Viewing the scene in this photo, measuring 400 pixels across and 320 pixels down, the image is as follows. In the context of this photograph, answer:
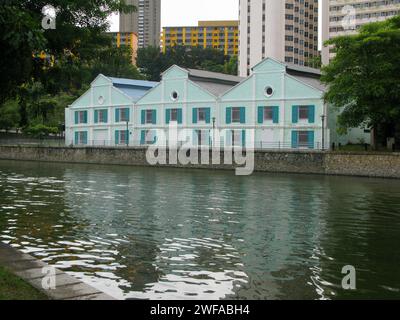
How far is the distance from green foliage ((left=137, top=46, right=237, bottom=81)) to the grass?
4467 inches

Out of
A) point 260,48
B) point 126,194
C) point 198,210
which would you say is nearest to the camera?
point 198,210

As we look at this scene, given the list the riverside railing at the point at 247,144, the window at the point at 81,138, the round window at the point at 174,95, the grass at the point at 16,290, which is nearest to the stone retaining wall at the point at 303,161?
the riverside railing at the point at 247,144

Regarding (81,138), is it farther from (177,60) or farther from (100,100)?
(177,60)

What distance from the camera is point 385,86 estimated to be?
43062 mm

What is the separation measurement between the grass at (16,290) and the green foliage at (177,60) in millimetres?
113450

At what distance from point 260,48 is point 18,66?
124154 millimetres

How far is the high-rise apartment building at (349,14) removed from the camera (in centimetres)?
11831

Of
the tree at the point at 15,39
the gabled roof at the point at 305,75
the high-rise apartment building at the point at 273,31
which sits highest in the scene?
the high-rise apartment building at the point at 273,31

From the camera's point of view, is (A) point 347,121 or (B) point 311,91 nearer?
(A) point 347,121

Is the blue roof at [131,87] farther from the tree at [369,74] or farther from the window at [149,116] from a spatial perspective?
the tree at [369,74]

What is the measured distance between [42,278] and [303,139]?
1800 inches

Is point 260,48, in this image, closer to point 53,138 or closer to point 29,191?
point 53,138
